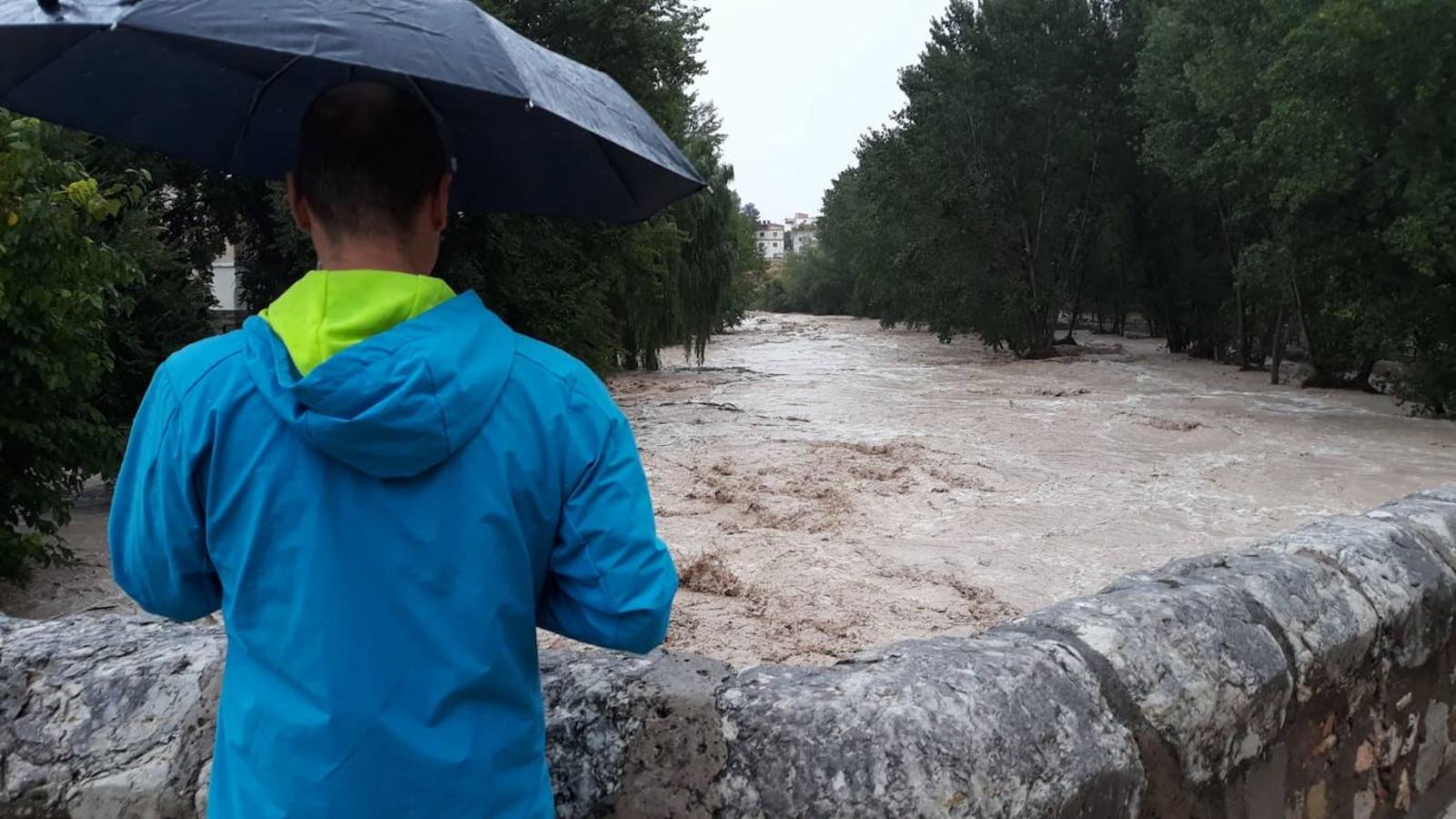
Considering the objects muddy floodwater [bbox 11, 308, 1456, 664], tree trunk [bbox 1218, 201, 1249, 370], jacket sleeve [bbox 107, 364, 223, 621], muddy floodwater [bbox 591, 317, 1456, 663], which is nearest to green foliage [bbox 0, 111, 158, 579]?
A: muddy floodwater [bbox 11, 308, 1456, 664]

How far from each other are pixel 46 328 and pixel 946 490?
8537 mm

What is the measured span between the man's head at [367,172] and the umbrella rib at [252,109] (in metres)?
0.44

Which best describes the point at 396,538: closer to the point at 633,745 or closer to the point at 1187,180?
the point at 633,745

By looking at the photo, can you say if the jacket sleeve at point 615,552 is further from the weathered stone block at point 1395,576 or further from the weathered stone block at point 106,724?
the weathered stone block at point 1395,576

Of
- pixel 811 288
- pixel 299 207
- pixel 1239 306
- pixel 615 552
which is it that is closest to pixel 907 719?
pixel 615 552

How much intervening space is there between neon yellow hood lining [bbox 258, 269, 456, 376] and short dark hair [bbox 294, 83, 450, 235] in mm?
75

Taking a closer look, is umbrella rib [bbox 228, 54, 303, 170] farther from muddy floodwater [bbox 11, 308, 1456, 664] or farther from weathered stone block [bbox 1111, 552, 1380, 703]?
muddy floodwater [bbox 11, 308, 1456, 664]

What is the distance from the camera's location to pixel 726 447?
1466 cm

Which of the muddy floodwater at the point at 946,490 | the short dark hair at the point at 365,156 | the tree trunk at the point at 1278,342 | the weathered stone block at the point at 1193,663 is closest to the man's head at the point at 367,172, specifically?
the short dark hair at the point at 365,156

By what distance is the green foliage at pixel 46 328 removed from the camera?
19.8 feet

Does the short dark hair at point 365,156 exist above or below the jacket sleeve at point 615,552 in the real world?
above

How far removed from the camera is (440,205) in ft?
4.14

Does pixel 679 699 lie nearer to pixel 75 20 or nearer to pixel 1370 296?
pixel 75 20

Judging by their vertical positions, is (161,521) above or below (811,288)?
above
